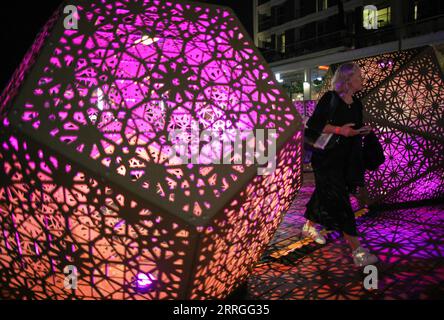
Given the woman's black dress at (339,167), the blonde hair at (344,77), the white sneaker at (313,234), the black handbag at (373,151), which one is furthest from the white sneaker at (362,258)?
the blonde hair at (344,77)

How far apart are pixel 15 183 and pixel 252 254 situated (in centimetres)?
151

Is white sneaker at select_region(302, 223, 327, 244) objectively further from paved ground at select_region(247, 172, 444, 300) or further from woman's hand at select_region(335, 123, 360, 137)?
woman's hand at select_region(335, 123, 360, 137)

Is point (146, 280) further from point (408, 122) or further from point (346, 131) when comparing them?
point (408, 122)

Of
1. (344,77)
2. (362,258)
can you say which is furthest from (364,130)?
(362,258)

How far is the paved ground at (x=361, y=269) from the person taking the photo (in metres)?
2.66

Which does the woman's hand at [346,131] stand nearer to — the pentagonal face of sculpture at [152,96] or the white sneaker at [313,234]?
the pentagonal face of sculpture at [152,96]

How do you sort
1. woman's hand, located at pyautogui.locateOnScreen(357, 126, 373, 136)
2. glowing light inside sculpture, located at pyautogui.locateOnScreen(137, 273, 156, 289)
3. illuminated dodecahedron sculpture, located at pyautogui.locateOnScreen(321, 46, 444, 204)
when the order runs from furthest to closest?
illuminated dodecahedron sculpture, located at pyautogui.locateOnScreen(321, 46, 444, 204)
woman's hand, located at pyautogui.locateOnScreen(357, 126, 373, 136)
glowing light inside sculpture, located at pyautogui.locateOnScreen(137, 273, 156, 289)

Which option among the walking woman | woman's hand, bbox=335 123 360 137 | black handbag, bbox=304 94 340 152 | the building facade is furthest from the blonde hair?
the building facade

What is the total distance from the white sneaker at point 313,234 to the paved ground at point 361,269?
9cm

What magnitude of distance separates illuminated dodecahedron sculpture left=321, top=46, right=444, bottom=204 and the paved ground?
0.64 meters

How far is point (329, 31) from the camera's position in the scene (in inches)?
1067

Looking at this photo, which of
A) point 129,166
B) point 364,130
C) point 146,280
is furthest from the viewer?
point 364,130

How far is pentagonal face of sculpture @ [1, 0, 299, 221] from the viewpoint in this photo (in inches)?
68.9

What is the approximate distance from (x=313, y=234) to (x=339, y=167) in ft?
2.98
